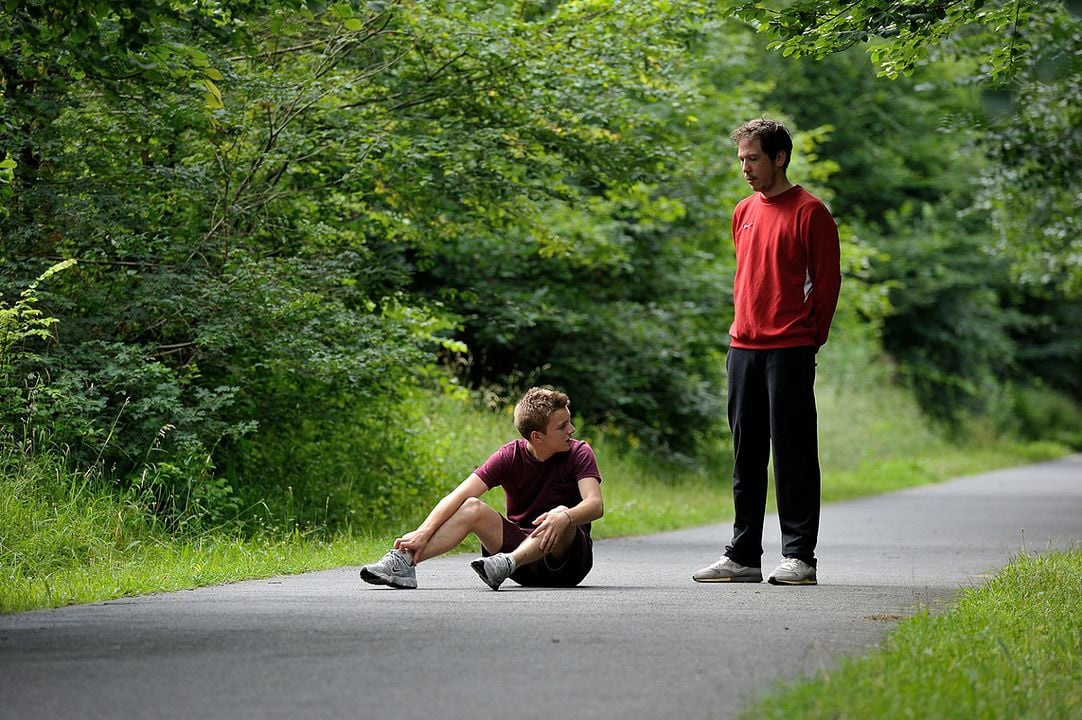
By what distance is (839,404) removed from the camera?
31.9 meters

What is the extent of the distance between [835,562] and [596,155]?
4529mm

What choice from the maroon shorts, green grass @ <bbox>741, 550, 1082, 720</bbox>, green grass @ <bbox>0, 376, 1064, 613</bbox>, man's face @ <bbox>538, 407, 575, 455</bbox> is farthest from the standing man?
green grass @ <bbox>0, 376, 1064, 613</bbox>

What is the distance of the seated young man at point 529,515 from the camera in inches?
331

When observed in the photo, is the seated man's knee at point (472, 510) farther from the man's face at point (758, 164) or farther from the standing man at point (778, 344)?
the man's face at point (758, 164)

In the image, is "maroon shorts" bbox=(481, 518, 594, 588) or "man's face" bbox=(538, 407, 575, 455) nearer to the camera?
"man's face" bbox=(538, 407, 575, 455)

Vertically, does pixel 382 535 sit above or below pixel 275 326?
below

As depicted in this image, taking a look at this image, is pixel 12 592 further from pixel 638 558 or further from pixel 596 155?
pixel 596 155

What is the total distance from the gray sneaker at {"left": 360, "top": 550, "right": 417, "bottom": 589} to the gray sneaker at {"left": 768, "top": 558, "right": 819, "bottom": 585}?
6.66ft

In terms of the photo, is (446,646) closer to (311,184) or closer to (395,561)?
(395,561)

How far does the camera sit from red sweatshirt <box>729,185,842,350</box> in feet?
28.9

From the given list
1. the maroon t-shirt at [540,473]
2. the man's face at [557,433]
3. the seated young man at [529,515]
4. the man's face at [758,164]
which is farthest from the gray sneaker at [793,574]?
the man's face at [758,164]

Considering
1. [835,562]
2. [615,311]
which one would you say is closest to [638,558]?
[835,562]

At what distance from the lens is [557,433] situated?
28.0ft

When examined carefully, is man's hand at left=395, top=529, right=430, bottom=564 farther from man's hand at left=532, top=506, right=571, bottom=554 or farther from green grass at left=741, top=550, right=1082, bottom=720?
green grass at left=741, top=550, right=1082, bottom=720
